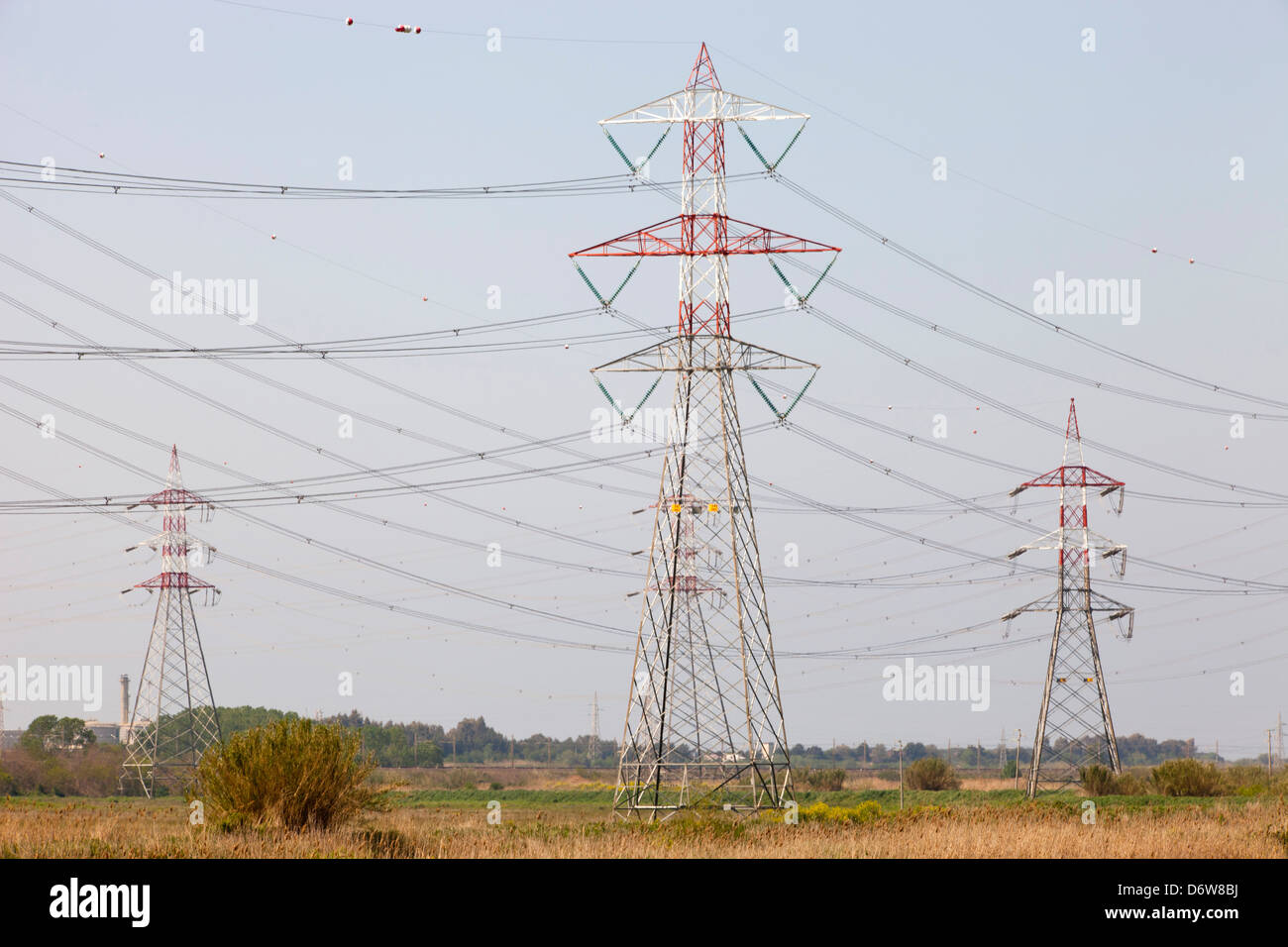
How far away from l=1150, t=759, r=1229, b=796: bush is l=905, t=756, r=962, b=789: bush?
18853 millimetres

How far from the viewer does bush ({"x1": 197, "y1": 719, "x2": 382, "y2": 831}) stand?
26.0m

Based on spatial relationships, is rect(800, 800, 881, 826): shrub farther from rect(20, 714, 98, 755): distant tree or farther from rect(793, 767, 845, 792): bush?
rect(20, 714, 98, 755): distant tree

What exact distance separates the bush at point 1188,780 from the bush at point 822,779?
73.1 feet

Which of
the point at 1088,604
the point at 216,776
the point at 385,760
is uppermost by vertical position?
the point at 1088,604

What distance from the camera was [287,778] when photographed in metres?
26.1

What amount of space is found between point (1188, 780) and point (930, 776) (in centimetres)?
2125

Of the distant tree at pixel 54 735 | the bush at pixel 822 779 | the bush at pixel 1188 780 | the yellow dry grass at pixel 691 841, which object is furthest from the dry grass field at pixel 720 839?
the distant tree at pixel 54 735

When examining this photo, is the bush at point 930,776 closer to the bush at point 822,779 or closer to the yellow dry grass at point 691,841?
the bush at point 822,779

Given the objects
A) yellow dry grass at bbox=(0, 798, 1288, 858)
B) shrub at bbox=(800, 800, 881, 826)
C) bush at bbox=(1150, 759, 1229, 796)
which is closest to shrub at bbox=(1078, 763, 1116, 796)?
bush at bbox=(1150, 759, 1229, 796)

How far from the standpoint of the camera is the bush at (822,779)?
86.2 meters
